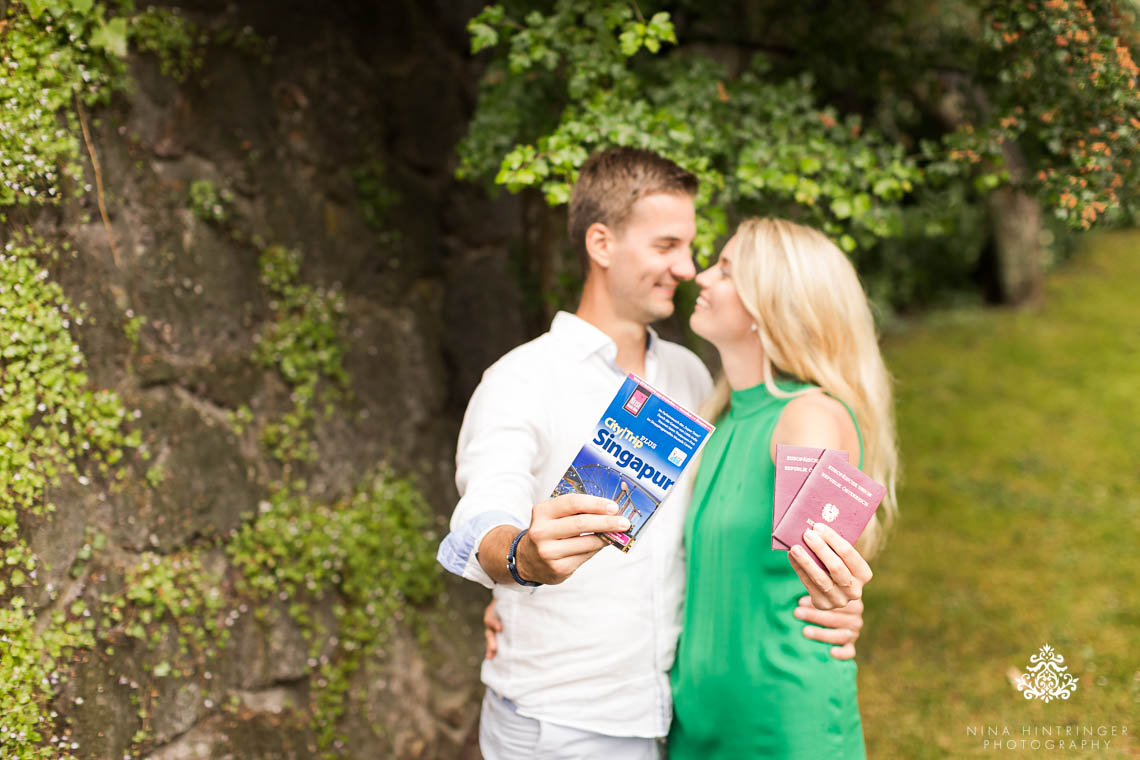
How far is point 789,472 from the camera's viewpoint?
6.20 feet

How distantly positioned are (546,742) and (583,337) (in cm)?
103

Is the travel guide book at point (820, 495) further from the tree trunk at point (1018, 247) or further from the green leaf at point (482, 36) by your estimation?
the tree trunk at point (1018, 247)

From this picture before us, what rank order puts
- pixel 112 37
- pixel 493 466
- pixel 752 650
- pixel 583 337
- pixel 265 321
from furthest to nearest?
pixel 265 321
pixel 112 37
pixel 583 337
pixel 752 650
pixel 493 466

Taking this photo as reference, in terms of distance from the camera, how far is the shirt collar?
95.0 inches

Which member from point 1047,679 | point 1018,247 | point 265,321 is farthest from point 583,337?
point 1018,247

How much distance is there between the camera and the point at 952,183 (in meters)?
3.39

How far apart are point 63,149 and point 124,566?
1.23m

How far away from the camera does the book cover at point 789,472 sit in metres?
1.88

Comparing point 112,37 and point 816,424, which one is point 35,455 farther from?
point 816,424

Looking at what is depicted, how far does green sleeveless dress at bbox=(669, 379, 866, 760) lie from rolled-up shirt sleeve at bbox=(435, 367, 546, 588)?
493mm

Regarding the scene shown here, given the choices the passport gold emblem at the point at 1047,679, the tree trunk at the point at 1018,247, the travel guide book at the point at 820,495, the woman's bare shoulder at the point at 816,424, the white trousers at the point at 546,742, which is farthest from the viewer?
the tree trunk at the point at 1018,247

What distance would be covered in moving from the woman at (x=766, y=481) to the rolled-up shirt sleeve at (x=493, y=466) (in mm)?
491

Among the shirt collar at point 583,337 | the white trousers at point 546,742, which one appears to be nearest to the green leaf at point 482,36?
the shirt collar at point 583,337

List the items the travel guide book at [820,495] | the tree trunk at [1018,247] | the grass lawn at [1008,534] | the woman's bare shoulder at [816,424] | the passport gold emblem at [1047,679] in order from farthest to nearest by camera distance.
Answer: the tree trunk at [1018,247], the grass lawn at [1008,534], the passport gold emblem at [1047,679], the woman's bare shoulder at [816,424], the travel guide book at [820,495]
